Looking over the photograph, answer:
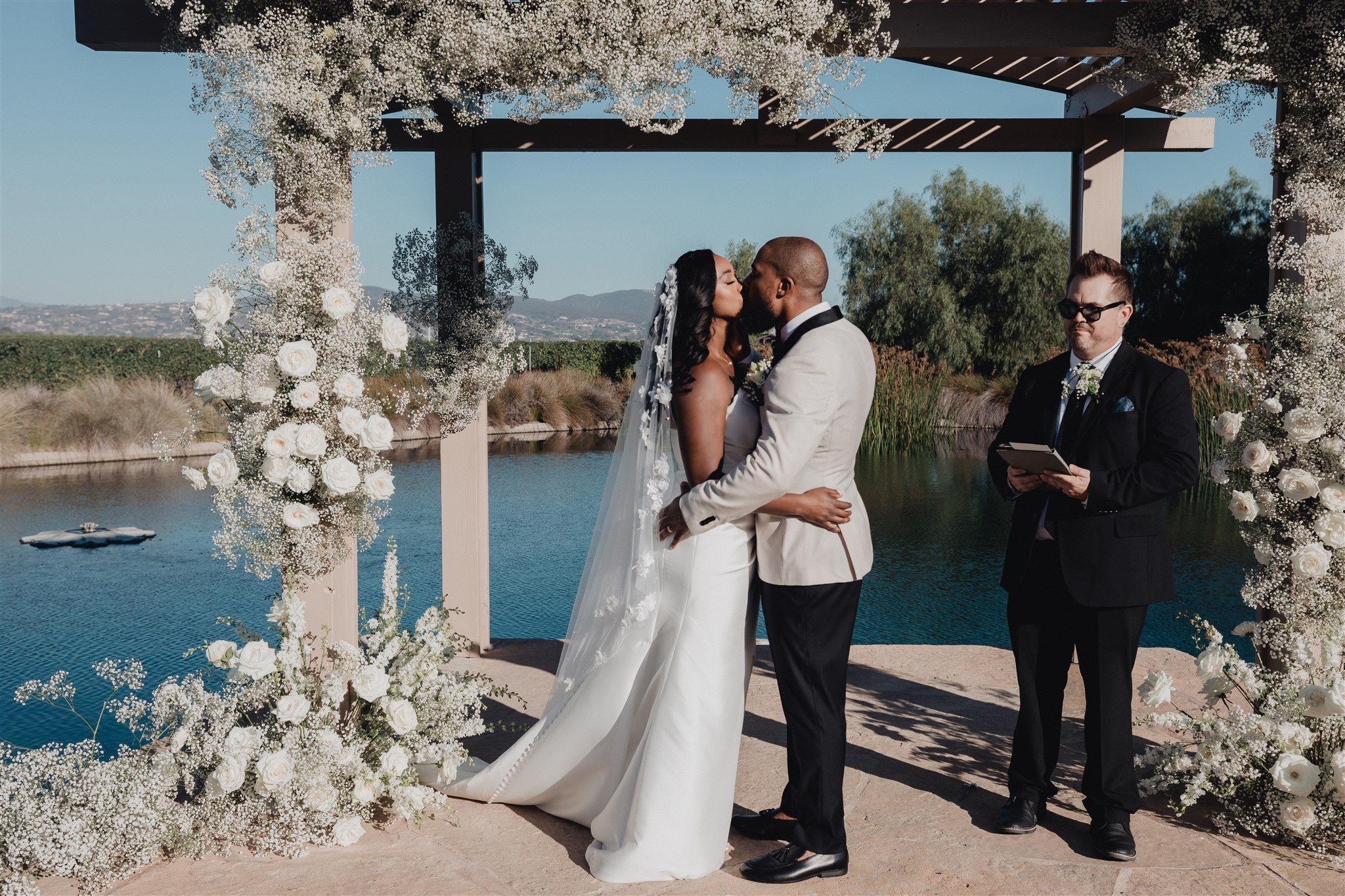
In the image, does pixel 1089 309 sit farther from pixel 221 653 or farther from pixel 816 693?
pixel 221 653

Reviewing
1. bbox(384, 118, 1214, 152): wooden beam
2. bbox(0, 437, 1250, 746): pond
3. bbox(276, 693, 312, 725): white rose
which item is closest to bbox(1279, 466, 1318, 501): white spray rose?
bbox(384, 118, 1214, 152): wooden beam

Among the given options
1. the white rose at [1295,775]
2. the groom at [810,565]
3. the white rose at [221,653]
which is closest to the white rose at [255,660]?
the white rose at [221,653]

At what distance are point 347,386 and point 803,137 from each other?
333 cm

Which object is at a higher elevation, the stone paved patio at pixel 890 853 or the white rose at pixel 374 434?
the white rose at pixel 374 434

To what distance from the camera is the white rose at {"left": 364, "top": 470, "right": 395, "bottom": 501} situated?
3570mm

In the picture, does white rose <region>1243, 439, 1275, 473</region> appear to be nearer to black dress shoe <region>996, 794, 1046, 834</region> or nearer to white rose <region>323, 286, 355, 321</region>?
black dress shoe <region>996, 794, 1046, 834</region>

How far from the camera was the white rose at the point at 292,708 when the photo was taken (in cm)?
339

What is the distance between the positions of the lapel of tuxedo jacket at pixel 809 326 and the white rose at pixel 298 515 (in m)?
1.74

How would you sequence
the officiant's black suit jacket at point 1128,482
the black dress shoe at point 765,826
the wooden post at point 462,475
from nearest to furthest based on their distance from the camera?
the officiant's black suit jacket at point 1128,482 → the black dress shoe at point 765,826 → the wooden post at point 462,475

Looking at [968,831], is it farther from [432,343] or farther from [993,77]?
[993,77]

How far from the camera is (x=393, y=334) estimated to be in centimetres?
363

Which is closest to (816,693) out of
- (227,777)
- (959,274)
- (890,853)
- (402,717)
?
(890,853)

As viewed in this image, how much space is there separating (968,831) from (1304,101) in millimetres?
2920

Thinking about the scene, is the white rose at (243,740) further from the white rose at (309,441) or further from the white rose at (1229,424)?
the white rose at (1229,424)
